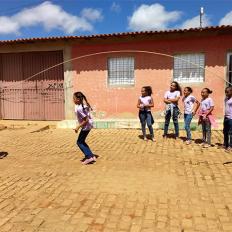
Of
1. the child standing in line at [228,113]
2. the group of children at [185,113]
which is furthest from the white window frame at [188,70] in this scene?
the child standing in line at [228,113]

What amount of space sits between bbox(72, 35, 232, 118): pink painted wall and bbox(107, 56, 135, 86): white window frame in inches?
5.6

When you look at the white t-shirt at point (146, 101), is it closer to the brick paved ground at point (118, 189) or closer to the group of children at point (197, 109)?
the group of children at point (197, 109)

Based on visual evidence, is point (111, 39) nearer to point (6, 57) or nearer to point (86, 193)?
point (6, 57)

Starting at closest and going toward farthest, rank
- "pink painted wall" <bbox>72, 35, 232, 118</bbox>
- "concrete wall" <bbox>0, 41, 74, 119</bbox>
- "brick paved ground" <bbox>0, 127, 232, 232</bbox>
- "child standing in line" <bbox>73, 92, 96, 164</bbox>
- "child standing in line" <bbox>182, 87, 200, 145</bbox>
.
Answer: "brick paved ground" <bbox>0, 127, 232, 232</bbox>
"child standing in line" <bbox>73, 92, 96, 164</bbox>
"child standing in line" <bbox>182, 87, 200, 145</bbox>
"pink painted wall" <bbox>72, 35, 232, 118</bbox>
"concrete wall" <bbox>0, 41, 74, 119</bbox>

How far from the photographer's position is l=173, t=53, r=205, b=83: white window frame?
11.4 meters

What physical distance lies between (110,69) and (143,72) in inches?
47.4

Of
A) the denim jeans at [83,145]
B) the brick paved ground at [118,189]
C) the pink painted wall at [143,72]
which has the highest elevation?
the pink painted wall at [143,72]

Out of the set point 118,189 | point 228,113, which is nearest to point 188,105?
point 228,113

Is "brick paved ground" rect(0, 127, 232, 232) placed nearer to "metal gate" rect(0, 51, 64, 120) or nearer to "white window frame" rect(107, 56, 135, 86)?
"white window frame" rect(107, 56, 135, 86)

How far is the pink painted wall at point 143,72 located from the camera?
36.6 feet

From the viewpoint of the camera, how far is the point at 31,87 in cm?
1330

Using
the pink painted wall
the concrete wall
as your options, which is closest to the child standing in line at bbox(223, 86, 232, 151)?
the pink painted wall

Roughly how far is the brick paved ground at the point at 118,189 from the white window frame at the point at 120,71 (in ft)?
13.2

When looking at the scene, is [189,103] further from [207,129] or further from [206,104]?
[207,129]
